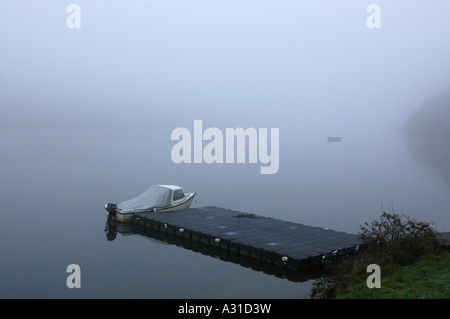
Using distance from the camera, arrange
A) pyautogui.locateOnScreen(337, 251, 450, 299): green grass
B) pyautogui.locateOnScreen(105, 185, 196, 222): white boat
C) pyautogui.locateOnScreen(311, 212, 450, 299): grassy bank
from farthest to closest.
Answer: pyautogui.locateOnScreen(105, 185, 196, 222): white boat < pyautogui.locateOnScreen(311, 212, 450, 299): grassy bank < pyautogui.locateOnScreen(337, 251, 450, 299): green grass

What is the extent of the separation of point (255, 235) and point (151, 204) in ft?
38.8

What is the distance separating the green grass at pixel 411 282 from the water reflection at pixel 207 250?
4.72m

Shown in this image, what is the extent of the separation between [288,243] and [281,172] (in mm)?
62076

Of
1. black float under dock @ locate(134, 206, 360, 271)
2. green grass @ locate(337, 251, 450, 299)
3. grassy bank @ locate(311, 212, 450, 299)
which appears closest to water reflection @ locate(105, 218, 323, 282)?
black float under dock @ locate(134, 206, 360, 271)

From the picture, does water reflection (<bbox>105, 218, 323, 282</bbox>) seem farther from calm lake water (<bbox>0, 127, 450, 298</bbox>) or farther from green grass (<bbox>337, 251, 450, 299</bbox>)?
green grass (<bbox>337, 251, 450, 299</bbox>)

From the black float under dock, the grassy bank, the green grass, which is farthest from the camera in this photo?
the black float under dock

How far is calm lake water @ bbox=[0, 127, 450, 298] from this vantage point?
22.5 m

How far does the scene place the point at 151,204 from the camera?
35562mm

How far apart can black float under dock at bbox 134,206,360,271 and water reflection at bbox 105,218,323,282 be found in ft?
0.63

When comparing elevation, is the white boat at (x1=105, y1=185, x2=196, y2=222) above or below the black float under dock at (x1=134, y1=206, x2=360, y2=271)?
above

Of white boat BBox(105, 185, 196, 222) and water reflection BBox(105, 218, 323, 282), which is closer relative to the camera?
water reflection BBox(105, 218, 323, 282)

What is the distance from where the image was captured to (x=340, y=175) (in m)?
81.1
